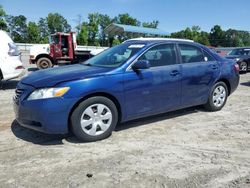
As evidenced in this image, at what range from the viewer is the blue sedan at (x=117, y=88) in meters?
4.51

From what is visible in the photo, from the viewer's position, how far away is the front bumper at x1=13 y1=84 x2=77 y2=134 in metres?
4.43

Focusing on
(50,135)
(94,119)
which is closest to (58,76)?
(94,119)

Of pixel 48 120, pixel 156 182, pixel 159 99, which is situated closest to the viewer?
pixel 156 182

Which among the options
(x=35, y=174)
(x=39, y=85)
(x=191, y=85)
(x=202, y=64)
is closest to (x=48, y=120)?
(x=39, y=85)

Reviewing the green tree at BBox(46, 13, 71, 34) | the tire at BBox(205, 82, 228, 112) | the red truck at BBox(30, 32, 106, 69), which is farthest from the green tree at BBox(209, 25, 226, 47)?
the tire at BBox(205, 82, 228, 112)

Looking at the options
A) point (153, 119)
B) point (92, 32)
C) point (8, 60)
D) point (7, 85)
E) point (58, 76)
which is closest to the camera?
point (58, 76)

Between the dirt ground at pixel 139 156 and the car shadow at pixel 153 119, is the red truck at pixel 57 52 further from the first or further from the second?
the car shadow at pixel 153 119

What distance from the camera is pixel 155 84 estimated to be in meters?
5.36

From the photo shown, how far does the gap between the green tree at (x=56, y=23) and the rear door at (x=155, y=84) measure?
80886mm

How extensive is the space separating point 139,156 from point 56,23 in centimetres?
9245

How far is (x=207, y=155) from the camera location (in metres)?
4.27

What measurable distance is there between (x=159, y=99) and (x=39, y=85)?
2131 mm

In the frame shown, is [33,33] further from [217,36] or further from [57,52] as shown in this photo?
[217,36]

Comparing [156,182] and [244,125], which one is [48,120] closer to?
[156,182]
